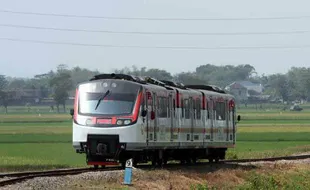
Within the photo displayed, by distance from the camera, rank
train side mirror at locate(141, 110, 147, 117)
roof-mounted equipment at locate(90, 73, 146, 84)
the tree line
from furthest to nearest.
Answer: the tree line, roof-mounted equipment at locate(90, 73, 146, 84), train side mirror at locate(141, 110, 147, 117)

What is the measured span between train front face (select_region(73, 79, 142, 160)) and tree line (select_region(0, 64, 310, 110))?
50347 millimetres

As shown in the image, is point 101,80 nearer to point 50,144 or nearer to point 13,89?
point 50,144

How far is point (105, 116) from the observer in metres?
28.1

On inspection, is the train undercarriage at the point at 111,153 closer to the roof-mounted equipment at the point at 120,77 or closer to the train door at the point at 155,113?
the train door at the point at 155,113

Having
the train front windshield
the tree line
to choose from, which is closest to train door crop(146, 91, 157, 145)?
the train front windshield

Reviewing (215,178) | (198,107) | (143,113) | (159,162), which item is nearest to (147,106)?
(143,113)

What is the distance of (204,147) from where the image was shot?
118 ft

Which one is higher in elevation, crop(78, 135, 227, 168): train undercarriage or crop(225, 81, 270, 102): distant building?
crop(225, 81, 270, 102): distant building

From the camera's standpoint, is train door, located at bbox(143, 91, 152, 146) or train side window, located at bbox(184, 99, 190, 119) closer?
train door, located at bbox(143, 91, 152, 146)

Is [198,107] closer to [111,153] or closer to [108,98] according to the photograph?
[108,98]

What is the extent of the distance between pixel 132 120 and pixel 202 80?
5956 cm

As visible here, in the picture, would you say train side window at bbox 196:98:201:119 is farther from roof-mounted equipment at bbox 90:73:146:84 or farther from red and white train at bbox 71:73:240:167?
roof-mounted equipment at bbox 90:73:146:84

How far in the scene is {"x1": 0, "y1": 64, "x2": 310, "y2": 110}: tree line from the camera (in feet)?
296

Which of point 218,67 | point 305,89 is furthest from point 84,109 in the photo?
point 218,67
